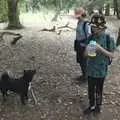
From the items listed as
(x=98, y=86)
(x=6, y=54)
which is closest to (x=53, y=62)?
(x=6, y=54)

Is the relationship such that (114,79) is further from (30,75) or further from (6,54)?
(6,54)

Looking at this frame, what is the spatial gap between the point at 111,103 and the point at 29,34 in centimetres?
1127

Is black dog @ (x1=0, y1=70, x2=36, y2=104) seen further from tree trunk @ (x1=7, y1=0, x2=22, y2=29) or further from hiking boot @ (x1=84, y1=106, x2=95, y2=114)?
tree trunk @ (x1=7, y1=0, x2=22, y2=29)

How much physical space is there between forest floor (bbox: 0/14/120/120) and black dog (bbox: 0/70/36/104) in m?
0.33

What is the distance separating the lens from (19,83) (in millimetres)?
7059

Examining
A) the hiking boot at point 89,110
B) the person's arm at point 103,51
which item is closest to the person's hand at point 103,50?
the person's arm at point 103,51

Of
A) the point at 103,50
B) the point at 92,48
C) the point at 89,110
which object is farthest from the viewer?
the point at 89,110

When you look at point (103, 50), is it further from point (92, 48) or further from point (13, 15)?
point (13, 15)

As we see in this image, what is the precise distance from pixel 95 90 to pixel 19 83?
1500 mm

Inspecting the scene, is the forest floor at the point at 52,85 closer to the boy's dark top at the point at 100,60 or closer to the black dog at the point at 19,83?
the black dog at the point at 19,83

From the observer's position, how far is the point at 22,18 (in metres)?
27.9

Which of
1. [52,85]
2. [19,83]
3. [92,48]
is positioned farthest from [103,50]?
[52,85]

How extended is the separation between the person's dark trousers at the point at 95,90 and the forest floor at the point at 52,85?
292 millimetres

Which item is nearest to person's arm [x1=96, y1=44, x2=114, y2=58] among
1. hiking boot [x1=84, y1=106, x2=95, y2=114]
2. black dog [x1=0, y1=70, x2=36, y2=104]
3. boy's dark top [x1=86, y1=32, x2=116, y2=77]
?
boy's dark top [x1=86, y1=32, x2=116, y2=77]
